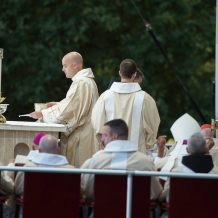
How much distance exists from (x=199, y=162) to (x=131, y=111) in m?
2.06

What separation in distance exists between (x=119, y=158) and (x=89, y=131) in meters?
2.66

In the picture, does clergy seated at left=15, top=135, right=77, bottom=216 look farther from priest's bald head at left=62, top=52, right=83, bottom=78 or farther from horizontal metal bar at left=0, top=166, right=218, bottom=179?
priest's bald head at left=62, top=52, right=83, bottom=78

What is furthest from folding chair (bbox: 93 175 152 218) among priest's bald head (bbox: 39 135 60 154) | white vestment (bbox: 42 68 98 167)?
white vestment (bbox: 42 68 98 167)

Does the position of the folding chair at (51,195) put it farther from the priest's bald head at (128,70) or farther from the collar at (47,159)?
the priest's bald head at (128,70)

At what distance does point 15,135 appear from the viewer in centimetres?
1057

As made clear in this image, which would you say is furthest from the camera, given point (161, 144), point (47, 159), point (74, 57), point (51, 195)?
point (74, 57)

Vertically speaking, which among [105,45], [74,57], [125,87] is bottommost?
[125,87]

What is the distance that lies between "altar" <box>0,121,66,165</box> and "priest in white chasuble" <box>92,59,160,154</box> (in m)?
0.51

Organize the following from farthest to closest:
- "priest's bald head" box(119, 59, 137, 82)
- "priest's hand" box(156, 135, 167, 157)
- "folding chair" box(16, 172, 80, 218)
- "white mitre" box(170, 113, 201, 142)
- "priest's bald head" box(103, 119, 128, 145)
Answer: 1. "priest's bald head" box(119, 59, 137, 82)
2. "white mitre" box(170, 113, 201, 142)
3. "priest's hand" box(156, 135, 167, 157)
4. "priest's bald head" box(103, 119, 128, 145)
5. "folding chair" box(16, 172, 80, 218)

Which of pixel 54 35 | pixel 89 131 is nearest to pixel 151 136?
pixel 89 131

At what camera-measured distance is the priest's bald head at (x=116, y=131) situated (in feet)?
28.8

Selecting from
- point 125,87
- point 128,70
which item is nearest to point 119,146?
point 128,70

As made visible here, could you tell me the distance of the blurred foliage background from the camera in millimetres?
21062

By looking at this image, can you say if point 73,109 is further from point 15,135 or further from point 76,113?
point 15,135
